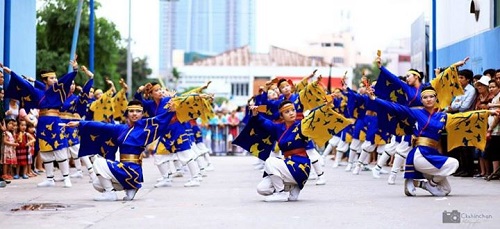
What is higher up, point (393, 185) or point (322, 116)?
point (322, 116)

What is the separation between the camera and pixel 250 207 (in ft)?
45.0

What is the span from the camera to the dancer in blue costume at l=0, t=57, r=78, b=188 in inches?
706

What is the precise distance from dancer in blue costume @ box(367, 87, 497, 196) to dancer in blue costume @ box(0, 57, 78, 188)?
5509 millimetres

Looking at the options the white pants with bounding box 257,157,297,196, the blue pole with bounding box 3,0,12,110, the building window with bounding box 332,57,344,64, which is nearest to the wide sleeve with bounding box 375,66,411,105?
the white pants with bounding box 257,157,297,196

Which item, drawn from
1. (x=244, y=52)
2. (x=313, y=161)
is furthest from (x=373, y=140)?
(x=244, y=52)

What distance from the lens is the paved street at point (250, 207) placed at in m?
11.7

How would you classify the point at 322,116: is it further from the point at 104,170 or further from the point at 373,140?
the point at 373,140

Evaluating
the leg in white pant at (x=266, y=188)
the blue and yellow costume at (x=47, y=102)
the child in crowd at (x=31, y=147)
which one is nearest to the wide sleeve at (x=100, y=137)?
the leg in white pant at (x=266, y=188)

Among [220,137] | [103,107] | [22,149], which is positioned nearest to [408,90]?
[103,107]

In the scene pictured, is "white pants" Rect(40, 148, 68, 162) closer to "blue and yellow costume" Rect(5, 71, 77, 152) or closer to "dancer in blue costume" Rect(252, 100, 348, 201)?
"blue and yellow costume" Rect(5, 71, 77, 152)

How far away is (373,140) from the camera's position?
21125 millimetres

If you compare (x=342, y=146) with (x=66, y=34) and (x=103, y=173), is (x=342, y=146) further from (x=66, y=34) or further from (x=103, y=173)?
(x=66, y=34)

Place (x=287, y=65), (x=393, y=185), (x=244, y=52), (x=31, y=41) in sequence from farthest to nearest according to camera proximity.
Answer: (x=244, y=52), (x=287, y=65), (x=31, y=41), (x=393, y=185)

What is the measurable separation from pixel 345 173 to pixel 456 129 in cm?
741
